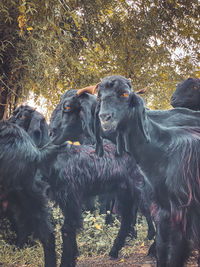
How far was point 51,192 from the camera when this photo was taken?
10.6 ft

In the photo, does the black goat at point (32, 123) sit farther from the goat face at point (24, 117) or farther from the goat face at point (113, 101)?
the goat face at point (113, 101)

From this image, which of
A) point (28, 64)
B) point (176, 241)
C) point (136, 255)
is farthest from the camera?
point (28, 64)

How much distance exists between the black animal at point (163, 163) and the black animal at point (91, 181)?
4.30 ft

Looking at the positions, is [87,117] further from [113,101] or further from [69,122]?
[113,101]

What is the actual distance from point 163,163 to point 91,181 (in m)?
1.60

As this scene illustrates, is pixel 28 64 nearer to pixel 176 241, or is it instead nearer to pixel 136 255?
pixel 136 255

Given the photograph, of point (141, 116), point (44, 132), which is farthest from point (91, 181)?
point (141, 116)

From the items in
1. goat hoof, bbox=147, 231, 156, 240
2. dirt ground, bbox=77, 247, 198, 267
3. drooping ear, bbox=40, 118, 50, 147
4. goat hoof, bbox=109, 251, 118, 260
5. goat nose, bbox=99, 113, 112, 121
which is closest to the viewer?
goat nose, bbox=99, 113, 112, 121

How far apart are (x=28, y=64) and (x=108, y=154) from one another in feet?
7.54

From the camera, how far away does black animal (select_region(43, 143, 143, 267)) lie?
3.28m

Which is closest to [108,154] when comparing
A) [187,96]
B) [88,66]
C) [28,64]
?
[187,96]

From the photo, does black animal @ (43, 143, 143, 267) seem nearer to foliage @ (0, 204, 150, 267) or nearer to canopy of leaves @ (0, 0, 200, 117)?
foliage @ (0, 204, 150, 267)

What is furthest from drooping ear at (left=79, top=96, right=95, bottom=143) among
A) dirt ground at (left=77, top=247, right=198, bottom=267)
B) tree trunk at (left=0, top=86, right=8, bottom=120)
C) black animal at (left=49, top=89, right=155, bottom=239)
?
tree trunk at (left=0, top=86, right=8, bottom=120)

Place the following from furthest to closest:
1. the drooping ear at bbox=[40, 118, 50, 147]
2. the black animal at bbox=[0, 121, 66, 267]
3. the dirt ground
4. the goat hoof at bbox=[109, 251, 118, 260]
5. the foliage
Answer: the drooping ear at bbox=[40, 118, 50, 147], the goat hoof at bbox=[109, 251, 118, 260], the foliage, the dirt ground, the black animal at bbox=[0, 121, 66, 267]
